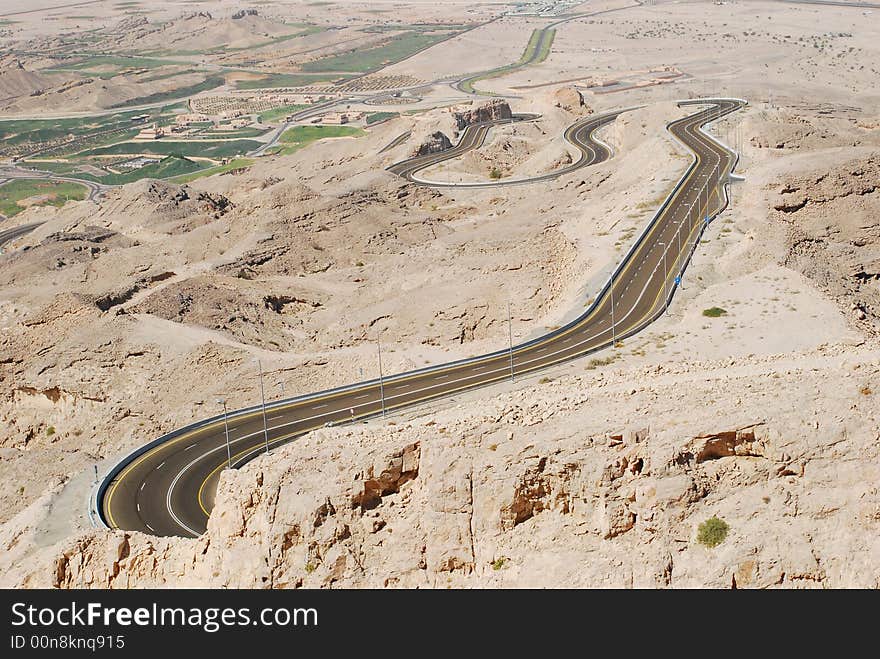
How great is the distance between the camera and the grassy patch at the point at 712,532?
85.3ft

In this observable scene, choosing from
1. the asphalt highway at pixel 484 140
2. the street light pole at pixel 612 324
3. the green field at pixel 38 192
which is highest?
the street light pole at pixel 612 324

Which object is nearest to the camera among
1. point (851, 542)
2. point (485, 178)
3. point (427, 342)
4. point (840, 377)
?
point (851, 542)

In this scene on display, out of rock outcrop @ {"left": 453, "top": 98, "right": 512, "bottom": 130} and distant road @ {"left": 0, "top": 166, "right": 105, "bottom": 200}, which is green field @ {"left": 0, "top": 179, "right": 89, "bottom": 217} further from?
rock outcrop @ {"left": 453, "top": 98, "right": 512, "bottom": 130}

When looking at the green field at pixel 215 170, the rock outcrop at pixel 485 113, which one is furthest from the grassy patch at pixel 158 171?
the rock outcrop at pixel 485 113

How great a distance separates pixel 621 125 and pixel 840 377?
105m

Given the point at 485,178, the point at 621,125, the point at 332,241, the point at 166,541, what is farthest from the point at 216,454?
the point at 621,125

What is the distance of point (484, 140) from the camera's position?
14275 centimetres

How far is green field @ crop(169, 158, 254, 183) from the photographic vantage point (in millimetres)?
167875

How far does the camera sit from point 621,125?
12825cm

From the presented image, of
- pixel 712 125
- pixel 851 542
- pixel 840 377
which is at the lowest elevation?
pixel 712 125

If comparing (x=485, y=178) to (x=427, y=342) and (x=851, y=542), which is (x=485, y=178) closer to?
(x=427, y=342)

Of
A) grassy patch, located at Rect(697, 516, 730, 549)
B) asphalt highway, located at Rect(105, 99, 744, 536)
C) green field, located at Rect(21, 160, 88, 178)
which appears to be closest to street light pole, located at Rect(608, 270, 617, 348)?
asphalt highway, located at Rect(105, 99, 744, 536)

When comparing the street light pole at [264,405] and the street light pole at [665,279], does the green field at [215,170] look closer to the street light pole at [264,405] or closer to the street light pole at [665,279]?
the street light pole at [665,279]

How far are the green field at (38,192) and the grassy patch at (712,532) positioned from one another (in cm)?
15091
